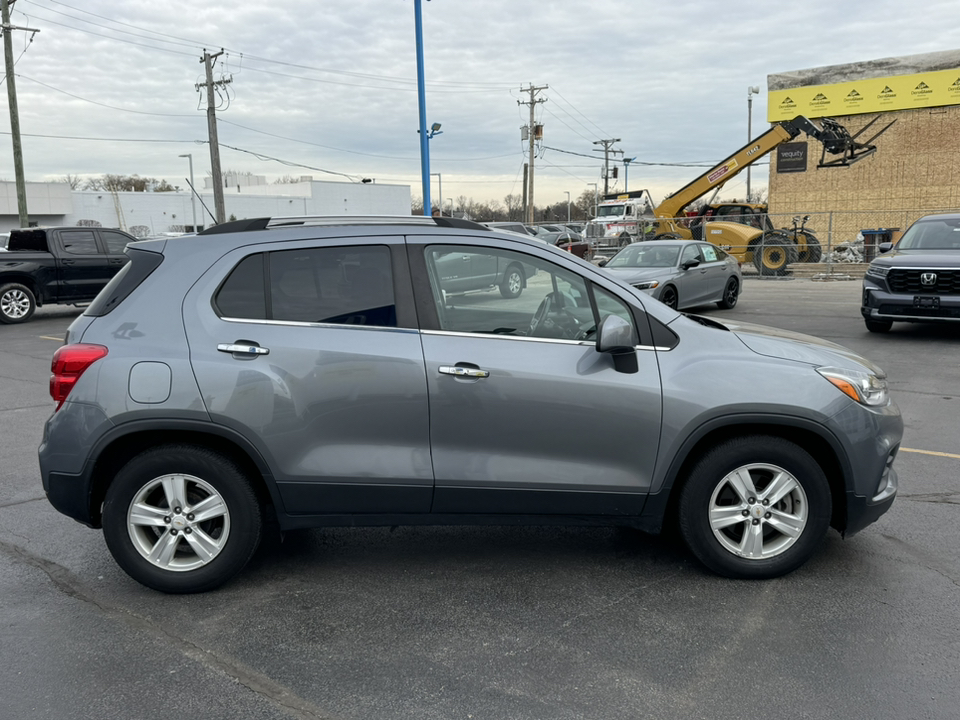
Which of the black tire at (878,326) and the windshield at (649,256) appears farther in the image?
the windshield at (649,256)

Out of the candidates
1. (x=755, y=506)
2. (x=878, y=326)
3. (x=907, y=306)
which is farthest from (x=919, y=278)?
(x=755, y=506)

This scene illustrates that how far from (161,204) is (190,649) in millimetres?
71289

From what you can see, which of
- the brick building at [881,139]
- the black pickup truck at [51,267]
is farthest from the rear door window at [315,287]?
the brick building at [881,139]

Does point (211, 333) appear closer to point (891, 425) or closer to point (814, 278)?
point (891, 425)

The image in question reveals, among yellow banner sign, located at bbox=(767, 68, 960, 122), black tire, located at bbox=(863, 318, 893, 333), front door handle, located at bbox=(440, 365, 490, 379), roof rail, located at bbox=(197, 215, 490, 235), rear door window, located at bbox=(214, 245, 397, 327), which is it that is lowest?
black tire, located at bbox=(863, 318, 893, 333)

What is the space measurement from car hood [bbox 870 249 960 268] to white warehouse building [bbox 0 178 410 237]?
A: 4257 cm

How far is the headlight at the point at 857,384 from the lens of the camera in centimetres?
392

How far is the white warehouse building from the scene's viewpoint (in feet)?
200

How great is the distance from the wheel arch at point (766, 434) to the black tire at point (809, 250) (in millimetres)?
25138

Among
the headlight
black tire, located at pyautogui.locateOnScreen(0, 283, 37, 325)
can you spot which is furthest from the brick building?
the headlight

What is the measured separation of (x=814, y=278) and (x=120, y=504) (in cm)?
2625

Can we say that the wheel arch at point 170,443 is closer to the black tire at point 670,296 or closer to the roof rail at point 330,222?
the roof rail at point 330,222

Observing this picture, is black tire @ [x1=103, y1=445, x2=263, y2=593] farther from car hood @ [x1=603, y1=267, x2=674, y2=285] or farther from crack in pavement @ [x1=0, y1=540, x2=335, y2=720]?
car hood @ [x1=603, y1=267, x2=674, y2=285]

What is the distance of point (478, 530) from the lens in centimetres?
480
